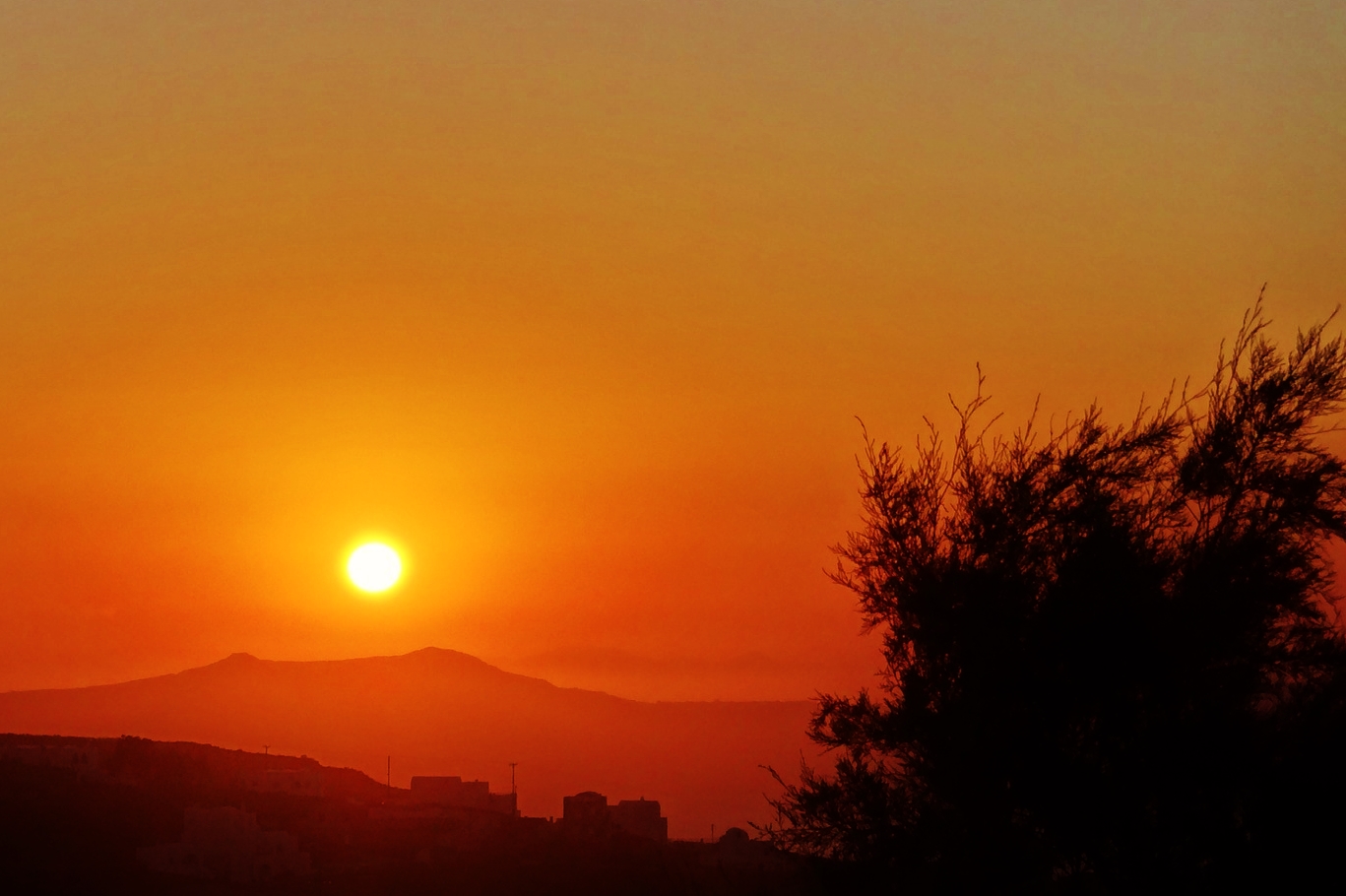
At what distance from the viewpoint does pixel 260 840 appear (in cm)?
7575

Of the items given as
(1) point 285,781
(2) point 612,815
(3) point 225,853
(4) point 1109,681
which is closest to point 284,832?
(3) point 225,853

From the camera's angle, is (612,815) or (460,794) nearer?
(612,815)

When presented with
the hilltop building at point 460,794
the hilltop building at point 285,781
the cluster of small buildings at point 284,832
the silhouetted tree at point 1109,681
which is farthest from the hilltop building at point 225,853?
the silhouetted tree at point 1109,681

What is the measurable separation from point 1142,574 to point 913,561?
2332 millimetres

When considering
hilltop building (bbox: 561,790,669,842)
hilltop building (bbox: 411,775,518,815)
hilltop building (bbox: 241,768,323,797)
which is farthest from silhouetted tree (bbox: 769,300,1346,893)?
hilltop building (bbox: 411,775,518,815)

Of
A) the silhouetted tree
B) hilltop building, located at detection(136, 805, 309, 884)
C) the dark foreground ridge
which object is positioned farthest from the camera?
hilltop building, located at detection(136, 805, 309, 884)

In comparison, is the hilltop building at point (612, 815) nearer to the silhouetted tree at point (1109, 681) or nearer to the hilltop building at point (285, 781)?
the hilltop building at point (285, 781)

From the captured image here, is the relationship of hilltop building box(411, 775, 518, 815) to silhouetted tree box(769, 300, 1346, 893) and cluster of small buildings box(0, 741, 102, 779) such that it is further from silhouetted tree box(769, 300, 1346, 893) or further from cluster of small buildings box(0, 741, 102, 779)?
silhouetted tree box(769, 300, 1346, 893)

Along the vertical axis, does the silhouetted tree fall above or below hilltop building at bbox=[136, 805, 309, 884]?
below

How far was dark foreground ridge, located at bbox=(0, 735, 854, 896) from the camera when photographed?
2886 inches

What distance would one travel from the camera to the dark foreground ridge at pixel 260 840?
241 ft

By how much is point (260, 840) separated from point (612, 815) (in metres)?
34.6

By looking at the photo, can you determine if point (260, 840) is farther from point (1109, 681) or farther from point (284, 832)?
point (1109, 681)

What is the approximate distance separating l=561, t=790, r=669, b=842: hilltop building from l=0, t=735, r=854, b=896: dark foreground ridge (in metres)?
0.41
